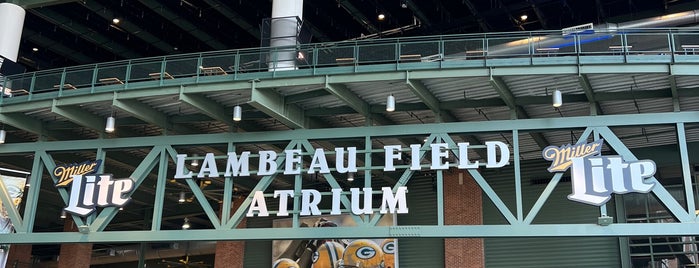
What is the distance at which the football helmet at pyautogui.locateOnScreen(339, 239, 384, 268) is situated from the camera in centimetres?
3325

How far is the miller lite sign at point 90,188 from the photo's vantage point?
26.3 metres

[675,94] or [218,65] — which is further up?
[218,65]

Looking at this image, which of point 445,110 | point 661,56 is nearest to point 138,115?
point 445,110

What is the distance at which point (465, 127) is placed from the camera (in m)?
24.0

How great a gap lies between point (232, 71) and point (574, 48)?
11941 millimetres

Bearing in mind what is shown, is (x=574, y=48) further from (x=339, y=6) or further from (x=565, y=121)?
(x=339, y=6)

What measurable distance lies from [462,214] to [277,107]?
1143 centimetres

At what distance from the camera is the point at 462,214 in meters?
32.0

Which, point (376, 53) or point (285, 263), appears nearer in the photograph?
point (376, 53)

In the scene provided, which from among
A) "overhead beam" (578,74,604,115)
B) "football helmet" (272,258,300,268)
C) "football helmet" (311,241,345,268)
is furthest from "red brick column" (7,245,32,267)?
"overhead beam" (578,74,604,115)

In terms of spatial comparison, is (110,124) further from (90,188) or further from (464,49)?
(464,49)

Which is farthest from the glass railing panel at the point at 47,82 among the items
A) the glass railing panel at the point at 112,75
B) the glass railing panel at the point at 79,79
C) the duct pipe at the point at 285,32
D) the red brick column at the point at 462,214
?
the red brick column at the point at 462,214

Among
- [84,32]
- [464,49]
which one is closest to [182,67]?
[464,49]

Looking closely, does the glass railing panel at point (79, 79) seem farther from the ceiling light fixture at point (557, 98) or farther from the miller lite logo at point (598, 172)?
the miller lite logo at point (598, 172)
